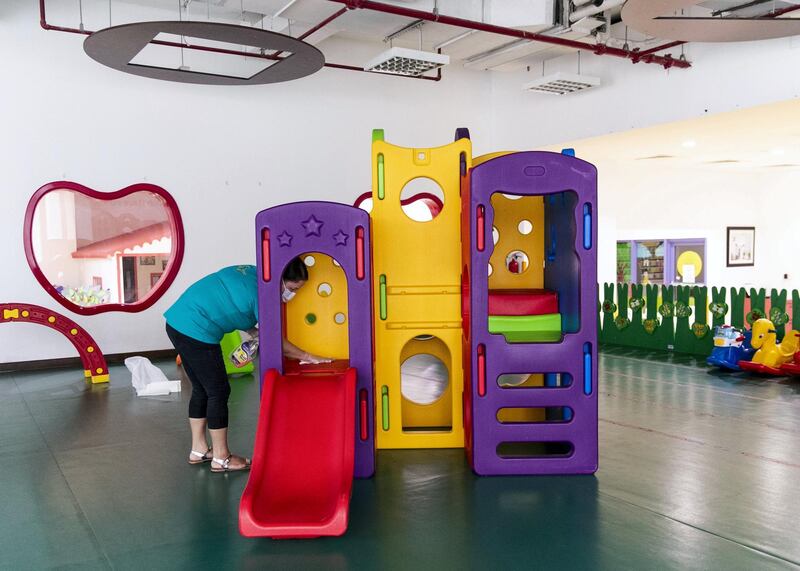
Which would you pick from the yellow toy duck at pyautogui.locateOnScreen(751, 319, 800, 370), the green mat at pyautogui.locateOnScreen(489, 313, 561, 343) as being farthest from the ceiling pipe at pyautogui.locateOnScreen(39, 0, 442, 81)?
the yellow toy duck at pyautogui.locateOnScreen(751, 319, 800, 370)

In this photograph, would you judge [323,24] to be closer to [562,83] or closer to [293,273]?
[562,83]

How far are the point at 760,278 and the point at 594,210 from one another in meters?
15.1

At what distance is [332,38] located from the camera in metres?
10.3

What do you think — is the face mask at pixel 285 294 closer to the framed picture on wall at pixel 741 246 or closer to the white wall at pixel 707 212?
the white wall at pixel 707 212

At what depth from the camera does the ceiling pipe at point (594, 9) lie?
738cm

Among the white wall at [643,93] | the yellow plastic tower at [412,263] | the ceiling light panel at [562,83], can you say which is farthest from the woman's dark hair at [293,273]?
the white wall at [643,93]

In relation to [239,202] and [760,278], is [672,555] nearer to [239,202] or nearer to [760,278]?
[239,202]

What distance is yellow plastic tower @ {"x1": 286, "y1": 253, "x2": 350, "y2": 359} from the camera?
4.70 meters

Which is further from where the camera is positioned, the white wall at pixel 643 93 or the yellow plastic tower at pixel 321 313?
the white wall at pixel 643 93

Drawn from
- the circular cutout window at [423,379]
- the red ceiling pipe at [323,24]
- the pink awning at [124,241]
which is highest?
the red ceiling pipe at [323,24]

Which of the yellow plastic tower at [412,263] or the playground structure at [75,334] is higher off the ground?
the yellow plastic tower at [412,263]

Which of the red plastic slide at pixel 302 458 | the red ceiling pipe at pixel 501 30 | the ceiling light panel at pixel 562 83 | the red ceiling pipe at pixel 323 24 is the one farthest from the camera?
the ceiling light panel at pixel 562 83

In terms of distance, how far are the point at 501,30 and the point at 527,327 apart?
454 centimetres

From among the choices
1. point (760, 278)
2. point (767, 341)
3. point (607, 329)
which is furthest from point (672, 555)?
point (760, 278)
